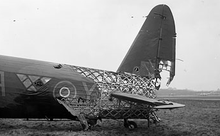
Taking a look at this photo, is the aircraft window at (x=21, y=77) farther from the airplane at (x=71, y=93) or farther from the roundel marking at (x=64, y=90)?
the roundel marking at (x=64, y=90)

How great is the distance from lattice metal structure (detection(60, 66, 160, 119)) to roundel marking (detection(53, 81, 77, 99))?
334mm

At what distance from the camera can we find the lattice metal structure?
12.2 meters

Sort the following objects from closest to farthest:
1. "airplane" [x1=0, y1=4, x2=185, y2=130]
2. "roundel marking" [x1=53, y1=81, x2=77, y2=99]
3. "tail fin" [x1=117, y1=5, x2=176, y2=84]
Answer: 1. "airplane" [x1=0, y1=4, x2=185, y2=130]
2. "roundel marking" [x1=53, y1=81, x2=77, y2=99]
3. "tail fin" [x1=117, y1=5, x2=176, y2=84]

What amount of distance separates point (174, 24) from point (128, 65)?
4297mm

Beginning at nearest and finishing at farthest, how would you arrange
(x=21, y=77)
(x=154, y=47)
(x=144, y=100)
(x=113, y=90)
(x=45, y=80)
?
1. (x=144, y=100)
2. (x=21, y=77)
3. (x=45, y=80)
4. (x=113, y=90)
5. (x=154, y=47)

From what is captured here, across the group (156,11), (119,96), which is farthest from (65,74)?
(156,11)

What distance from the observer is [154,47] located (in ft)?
52.6

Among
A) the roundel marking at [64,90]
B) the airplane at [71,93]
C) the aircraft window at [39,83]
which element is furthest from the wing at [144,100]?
the aircraft window at [39,83]

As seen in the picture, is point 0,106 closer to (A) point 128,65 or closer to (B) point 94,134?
(B) point 94,134

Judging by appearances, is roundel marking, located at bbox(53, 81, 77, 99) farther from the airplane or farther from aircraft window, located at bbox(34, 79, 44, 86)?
aircraft window, located at bbox(34, 79, 44, 86)

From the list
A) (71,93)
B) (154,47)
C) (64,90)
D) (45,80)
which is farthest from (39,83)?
(154,47)

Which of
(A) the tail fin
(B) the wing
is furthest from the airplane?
(A) the tail fin

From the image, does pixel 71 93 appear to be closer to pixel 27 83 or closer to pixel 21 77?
pixel 27 83

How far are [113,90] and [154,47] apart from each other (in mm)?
5057
